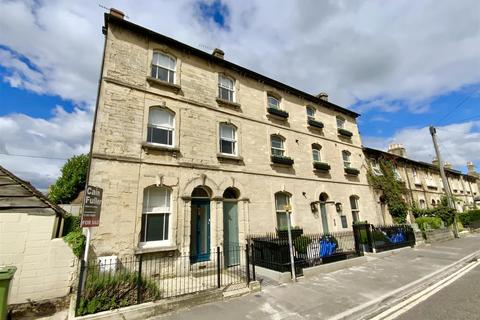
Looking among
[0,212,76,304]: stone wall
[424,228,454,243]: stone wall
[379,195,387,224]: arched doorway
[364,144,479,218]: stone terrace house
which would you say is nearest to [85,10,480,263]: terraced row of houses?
[0,212,76,304]: stone wall

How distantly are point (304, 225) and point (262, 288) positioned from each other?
6.38 metres

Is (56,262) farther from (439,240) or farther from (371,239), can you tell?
(439,240)

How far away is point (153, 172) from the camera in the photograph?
9.02 metres

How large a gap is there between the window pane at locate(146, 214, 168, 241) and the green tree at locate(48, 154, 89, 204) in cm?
856

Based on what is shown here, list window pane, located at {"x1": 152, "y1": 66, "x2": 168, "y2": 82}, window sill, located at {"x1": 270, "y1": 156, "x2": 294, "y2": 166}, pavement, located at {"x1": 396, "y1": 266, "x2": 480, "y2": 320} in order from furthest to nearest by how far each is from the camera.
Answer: window sill, located at {"x1": 270, "y1": 156, "x2": 294, "y2": 166} → window pane, located at {"x1": 152, "y1": 66, "x2": 168, "y2": 82} → pavement, located at {"x1": 396, "y1": 266, "x2": 480, "y2": 320}

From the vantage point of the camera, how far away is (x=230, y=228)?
417 inches

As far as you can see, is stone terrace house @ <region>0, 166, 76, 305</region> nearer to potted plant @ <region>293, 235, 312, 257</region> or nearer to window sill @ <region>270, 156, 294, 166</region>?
potted plant @ <region>293, 235, 312, 257</region>

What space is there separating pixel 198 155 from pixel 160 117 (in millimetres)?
2258

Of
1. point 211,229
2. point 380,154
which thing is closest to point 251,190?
point 211,229

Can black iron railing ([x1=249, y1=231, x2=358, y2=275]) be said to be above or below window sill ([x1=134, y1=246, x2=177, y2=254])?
below

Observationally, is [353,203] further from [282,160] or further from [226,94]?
[226,94]

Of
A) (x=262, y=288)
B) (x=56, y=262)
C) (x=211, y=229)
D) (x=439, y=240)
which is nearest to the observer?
(x=56, y=262)

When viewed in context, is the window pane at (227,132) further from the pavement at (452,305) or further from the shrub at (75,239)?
the pavement at (452,305)

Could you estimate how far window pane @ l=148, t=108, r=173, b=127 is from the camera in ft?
32.1
